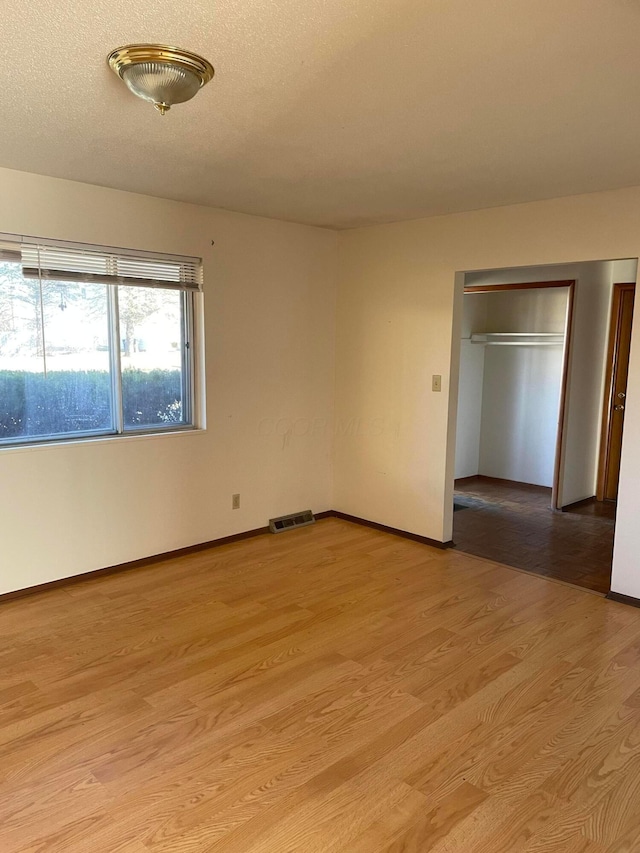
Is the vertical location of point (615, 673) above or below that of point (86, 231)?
below

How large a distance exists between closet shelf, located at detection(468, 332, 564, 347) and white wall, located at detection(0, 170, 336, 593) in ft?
7.21

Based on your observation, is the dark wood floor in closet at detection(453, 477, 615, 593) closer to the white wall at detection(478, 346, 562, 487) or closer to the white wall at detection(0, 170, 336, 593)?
the white wall at detection(478, 346, 562, 487)

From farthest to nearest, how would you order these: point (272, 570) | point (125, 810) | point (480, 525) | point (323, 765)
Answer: point (480, 525) → point (272, 570) → point (323, 765) → point (125, 810)

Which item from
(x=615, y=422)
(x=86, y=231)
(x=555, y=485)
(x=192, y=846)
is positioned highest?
(x=86, y=231)

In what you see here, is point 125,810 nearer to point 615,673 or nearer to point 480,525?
point 615,673

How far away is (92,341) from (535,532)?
371 centimetres

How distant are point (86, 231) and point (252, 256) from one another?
1241mm

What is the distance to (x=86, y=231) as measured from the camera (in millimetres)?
3609

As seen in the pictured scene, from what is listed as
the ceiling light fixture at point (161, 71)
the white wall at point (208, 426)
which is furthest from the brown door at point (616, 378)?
the ceiling light fixture at point (161, 71)

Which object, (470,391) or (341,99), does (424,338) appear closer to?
(470,391)

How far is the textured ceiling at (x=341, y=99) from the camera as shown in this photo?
1.67 m

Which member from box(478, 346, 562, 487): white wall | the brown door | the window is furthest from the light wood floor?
box(478, 346, 562, 487): white wall

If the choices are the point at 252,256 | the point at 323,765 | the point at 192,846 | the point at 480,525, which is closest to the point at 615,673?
the point at 323,765

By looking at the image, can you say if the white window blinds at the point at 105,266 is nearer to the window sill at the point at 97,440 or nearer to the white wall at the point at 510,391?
the window sill at the point at 97,440
